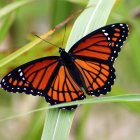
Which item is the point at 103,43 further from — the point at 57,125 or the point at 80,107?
the point at 80,107

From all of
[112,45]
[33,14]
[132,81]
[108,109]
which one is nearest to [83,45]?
[112,45]

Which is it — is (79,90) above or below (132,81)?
below

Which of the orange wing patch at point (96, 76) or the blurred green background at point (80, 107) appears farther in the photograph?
the blurred green background at point (80, 107)

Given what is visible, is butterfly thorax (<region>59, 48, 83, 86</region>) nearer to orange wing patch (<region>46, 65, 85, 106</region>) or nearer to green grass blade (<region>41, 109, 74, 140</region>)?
orange wing patch (<region>46, 65, 85, 106</region>)

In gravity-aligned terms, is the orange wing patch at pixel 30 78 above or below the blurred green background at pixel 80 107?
below

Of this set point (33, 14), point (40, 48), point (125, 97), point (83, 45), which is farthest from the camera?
point (33, 14)

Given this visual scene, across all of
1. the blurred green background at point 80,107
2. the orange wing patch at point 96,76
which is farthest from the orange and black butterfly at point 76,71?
the blurred green background at point 80,107

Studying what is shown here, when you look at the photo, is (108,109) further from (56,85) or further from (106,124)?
(56,85)

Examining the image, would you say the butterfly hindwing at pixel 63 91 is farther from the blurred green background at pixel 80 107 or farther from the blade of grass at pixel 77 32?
the blurred green background at pixel 80 107

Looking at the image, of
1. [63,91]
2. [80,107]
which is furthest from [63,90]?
[80,107]
